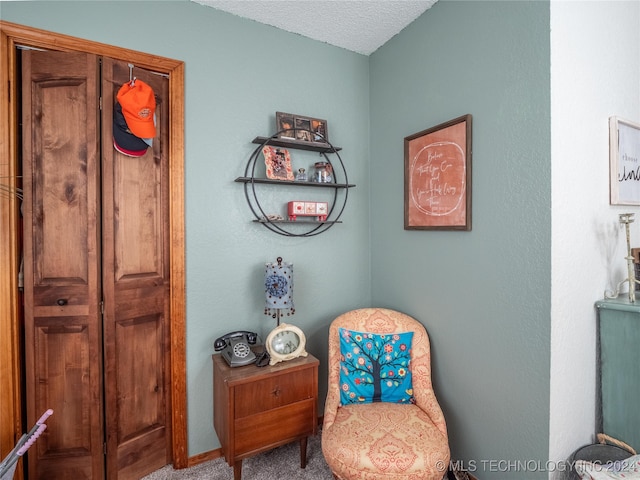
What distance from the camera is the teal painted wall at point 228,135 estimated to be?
186 centimetres

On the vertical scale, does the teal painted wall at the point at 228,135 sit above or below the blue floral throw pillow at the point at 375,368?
above

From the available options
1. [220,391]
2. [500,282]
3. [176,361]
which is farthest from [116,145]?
[500,282]

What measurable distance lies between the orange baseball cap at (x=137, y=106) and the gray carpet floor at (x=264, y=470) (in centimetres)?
191

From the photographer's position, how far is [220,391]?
5.97ft

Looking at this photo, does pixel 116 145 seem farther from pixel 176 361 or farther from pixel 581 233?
pixel 581 233

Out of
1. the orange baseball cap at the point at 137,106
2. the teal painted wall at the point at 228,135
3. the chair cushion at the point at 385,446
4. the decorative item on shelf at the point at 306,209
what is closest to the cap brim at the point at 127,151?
the orange baseball cap at the point at 137,106

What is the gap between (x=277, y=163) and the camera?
2.11 metres

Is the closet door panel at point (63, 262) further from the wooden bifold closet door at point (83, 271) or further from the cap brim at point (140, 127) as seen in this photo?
Result: the cap brim at point (140, 127)

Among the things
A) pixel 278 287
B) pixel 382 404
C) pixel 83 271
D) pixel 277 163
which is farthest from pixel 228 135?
pixel 382 404

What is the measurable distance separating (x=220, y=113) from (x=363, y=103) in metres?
1.10

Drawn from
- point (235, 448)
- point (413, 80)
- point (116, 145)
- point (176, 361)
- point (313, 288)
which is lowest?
point (235, 448)

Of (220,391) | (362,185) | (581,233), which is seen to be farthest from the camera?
(362,185)

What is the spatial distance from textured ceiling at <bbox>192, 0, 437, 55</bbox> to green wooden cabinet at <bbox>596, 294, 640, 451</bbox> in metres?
1.95

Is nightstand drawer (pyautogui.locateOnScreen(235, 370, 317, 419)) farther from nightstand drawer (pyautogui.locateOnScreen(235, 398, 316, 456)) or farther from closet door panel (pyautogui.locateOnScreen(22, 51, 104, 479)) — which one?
closet door panel (pyautogui.locateOnScreen(22, 51, 104, 479))
